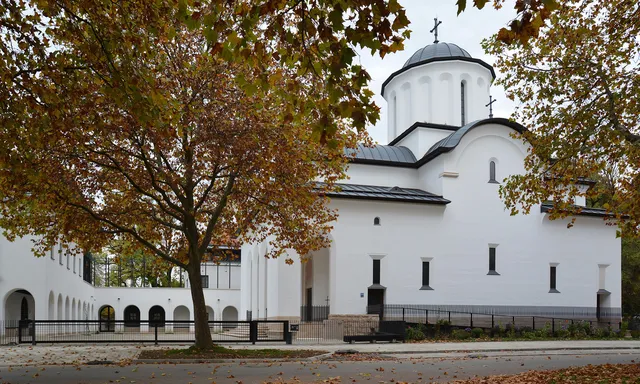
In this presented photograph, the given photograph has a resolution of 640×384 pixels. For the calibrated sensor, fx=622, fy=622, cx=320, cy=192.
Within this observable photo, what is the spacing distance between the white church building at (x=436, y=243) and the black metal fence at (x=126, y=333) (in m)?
6.80

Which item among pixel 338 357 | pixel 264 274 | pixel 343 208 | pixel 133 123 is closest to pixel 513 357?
pixel 338 357

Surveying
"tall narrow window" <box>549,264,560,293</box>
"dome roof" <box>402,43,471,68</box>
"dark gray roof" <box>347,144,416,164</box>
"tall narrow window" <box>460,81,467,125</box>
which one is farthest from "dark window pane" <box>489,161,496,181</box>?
"dome roof" <box>402,43,471,68</box>

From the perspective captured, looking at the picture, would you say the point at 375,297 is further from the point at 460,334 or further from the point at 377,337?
the point at 377,337

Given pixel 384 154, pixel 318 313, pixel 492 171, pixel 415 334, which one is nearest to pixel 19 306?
pixel 318 313

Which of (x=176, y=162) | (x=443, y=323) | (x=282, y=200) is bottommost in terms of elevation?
(x=443, y=323)

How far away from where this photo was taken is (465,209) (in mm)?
35000

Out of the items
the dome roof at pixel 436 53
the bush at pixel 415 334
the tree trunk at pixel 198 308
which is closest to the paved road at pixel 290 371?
the tree trunk at pixel 198 308

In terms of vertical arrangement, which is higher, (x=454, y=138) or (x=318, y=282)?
(x=454, y=138)

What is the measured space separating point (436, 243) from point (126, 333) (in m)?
17.8

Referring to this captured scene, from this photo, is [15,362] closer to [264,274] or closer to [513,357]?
[513,357]

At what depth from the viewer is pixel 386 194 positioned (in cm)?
3353

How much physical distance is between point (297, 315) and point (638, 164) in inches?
801

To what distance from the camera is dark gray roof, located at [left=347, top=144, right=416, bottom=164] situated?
36691 mm

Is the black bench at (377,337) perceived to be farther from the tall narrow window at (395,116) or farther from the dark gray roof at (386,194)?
the tall narrow window at (395,116)
